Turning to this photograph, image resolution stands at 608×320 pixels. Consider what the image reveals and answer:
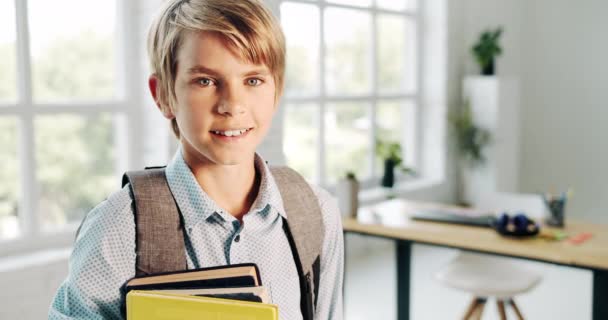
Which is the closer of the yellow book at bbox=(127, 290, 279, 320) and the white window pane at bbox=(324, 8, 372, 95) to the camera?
the yellow book at bbox=(127, 290, 279, 320)

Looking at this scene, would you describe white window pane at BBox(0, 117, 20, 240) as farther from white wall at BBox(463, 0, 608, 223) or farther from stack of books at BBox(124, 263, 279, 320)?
white wall at BBox(463, 0, 608, 223)

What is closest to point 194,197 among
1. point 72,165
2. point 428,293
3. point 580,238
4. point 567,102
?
point 580,238

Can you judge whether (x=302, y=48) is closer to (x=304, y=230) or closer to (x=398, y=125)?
(x=398, y=125)

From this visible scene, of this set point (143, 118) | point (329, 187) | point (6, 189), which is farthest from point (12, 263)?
point (329, 187)

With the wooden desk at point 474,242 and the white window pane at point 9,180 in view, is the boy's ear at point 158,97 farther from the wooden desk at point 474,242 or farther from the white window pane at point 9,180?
the white window pane at point 9,180

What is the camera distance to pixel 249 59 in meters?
0.92

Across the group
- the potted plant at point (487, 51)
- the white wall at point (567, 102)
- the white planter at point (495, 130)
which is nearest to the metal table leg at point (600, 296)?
the white planter at point (495, 130)

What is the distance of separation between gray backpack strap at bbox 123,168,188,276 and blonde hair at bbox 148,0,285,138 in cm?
13

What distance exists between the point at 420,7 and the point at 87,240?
16.9 ft

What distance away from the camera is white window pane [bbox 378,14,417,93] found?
521 cm

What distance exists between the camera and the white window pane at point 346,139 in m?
4.71

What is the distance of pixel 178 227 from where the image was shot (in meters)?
0.94

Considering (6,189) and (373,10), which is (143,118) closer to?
(6,189)

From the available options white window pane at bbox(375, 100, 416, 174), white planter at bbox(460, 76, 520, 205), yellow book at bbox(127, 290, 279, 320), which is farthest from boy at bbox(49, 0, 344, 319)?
white planter at bbox(460, 76, 520, 205)
